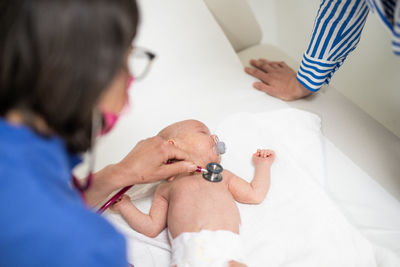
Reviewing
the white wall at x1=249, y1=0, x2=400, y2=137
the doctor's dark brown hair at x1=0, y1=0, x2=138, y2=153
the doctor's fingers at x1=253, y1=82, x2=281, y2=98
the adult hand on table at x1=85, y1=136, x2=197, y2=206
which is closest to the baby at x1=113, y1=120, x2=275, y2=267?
the adult hand on table at x1=85, y1=136, x2=197, y2=206

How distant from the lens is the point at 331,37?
1467mm

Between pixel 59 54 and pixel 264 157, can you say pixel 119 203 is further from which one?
pixel 59 54

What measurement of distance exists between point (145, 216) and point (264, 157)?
0.53m

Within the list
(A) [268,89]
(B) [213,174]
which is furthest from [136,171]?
(A) [268,89]

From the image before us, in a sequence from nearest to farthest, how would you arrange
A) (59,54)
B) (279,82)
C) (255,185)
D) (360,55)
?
1. (59,54)
2. (255,185)
3. (279,82)
4. (360,55)

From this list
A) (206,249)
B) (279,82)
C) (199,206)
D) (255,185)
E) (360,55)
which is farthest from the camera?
(360,55)

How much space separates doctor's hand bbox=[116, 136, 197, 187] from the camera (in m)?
1.22

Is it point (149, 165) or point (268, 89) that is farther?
point (268, 89)

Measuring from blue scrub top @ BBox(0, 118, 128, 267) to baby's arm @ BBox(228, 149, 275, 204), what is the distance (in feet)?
2.61

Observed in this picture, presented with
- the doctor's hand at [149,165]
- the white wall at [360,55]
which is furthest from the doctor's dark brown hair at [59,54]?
the white wall at [360,55]

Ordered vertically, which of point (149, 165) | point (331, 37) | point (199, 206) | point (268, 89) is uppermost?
point (331, 37)

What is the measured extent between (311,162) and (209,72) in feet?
2.28

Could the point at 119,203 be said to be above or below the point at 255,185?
below

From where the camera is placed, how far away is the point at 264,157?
1476 mm
